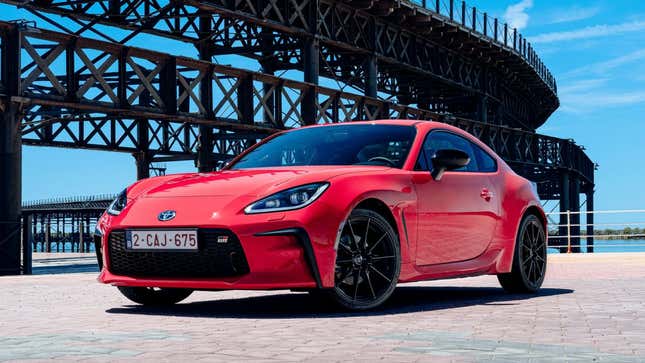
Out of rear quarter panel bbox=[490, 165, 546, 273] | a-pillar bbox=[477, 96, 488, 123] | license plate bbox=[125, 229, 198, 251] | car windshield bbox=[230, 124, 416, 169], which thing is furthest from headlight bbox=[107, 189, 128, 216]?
a-pillar bbox=[477, 96, 488, 123]


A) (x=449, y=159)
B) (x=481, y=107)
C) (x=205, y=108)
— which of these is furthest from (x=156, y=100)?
(x=481, y=107)

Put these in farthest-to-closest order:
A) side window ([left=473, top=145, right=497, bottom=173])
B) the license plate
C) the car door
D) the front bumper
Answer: side window ([left=473, top=145, right=497, bottom=173]) → the car door → the license plate → the front bumper

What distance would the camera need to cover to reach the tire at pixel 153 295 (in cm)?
790

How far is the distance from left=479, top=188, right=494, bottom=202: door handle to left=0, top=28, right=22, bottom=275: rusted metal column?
1218cm

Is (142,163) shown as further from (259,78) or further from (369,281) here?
(369,281)

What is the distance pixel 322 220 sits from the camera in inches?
266

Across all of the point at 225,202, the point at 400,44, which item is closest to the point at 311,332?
the point at 225,202

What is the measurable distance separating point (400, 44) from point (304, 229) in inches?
1448

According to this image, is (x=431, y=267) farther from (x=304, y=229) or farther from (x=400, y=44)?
(x=400, y=44)

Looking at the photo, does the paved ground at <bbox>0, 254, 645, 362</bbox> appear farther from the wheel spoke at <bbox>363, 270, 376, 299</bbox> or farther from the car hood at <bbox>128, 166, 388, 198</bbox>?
the car hood at <bbox>128, 166, 388, 198</bbox>

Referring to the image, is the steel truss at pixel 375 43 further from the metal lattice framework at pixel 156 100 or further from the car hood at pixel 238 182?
the car hood at pixel 238 182

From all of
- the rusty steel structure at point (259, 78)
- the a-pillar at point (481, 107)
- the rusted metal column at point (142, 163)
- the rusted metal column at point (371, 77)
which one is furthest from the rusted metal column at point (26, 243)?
the a-pillar at point (481, 107)

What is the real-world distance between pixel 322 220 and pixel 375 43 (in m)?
32.6

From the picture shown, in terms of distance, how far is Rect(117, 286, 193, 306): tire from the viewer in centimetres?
790
